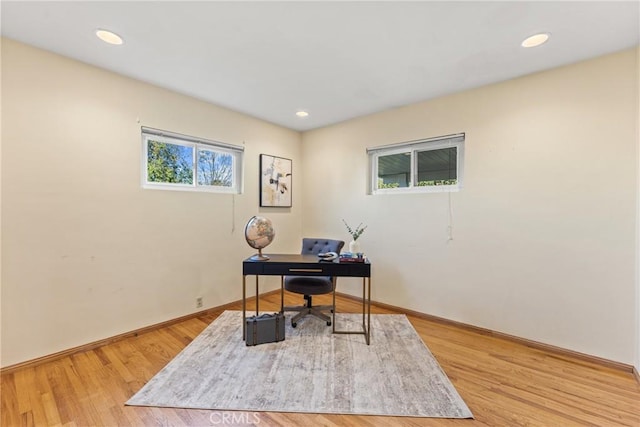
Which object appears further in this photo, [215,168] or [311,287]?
[215,168]

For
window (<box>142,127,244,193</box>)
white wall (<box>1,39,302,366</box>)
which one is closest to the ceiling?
white wall (<box>1,39,302,366</box>)

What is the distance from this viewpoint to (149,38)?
78.5 inches

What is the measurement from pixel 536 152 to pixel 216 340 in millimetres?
3410

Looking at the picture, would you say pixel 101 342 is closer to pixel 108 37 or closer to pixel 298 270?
pixel 298 270

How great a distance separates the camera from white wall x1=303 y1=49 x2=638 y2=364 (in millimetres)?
2170

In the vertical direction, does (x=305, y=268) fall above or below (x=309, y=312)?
above

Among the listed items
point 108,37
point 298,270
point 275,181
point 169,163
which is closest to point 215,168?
point 169,163

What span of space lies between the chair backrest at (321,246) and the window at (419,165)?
971 mm

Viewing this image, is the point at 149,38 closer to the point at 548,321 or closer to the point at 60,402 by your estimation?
the point at 60,402

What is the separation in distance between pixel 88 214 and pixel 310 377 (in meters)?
2.31

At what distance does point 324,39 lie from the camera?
78.6 inches

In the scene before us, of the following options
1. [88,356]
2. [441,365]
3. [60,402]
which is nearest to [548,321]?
[441,365]

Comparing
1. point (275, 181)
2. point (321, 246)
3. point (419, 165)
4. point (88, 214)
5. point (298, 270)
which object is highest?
point (419, 165)

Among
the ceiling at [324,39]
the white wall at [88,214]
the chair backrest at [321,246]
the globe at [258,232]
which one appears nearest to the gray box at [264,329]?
the globe at [258,232]
